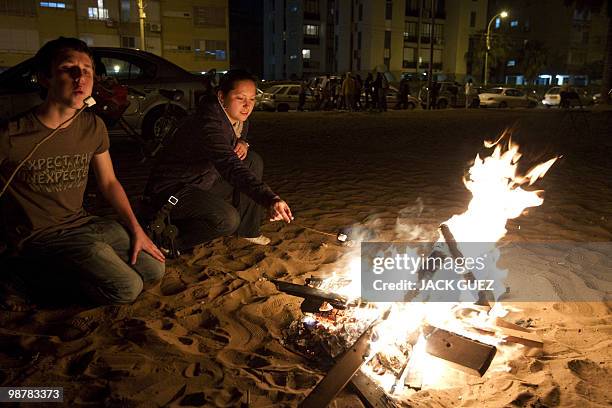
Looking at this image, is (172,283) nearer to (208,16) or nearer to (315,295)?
(315,295)

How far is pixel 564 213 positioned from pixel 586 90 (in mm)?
42106

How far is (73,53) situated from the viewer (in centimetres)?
276

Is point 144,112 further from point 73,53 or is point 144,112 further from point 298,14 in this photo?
point 298,14

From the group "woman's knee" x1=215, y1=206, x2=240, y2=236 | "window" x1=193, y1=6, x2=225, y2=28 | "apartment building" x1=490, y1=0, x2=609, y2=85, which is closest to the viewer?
"woman's knee" x1=215, y1=206, x2=240, y2=236

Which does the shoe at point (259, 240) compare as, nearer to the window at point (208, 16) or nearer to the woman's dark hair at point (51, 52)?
the woman's dark hair at point (51, 52)

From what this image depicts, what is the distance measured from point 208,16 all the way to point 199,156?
43.9 m

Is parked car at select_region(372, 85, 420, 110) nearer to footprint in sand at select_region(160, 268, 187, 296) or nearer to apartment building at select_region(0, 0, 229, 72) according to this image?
apartment building at select_region(0, 0, 229, 72)

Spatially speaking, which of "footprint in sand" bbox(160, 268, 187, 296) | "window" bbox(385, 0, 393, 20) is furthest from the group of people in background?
"window" bbox(385, 0, 393, 20)

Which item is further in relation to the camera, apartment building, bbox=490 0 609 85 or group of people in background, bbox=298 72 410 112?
apartment building, bbox=490 0 609 85

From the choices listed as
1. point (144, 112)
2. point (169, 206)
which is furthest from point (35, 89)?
point (169, 206)

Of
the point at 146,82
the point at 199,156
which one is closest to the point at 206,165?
the point at 199,156

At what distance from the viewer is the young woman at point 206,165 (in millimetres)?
3619

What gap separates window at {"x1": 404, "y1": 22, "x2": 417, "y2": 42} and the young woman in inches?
2113

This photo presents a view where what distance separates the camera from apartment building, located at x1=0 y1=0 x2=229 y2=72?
37250mm
